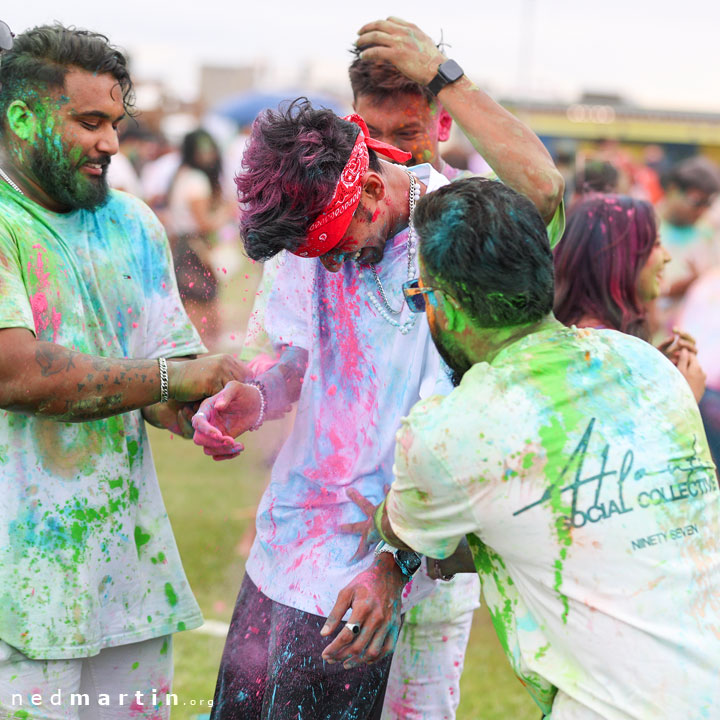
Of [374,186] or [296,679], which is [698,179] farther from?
[296,679]

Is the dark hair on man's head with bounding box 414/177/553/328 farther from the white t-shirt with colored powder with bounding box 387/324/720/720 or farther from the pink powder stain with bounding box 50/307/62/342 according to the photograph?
the pink powder stain with bounding box 50/307/62/342

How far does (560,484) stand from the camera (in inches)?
73.3

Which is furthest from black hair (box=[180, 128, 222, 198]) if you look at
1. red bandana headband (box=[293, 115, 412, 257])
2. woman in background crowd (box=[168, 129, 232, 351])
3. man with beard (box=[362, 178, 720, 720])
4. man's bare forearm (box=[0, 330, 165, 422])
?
man with beard (box=[362, 178, 720, 720])

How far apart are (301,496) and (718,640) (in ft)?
3.86

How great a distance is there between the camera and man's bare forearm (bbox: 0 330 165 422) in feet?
7.81

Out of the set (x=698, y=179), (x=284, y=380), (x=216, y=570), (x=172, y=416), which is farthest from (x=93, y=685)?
(x=698, y=179)

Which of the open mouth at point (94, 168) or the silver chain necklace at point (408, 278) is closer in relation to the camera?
the silver chain necklace at point (408, 278)

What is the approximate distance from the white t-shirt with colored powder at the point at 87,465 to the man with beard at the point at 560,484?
3.32 feet

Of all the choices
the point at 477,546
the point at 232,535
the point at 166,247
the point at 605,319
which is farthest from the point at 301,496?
the point at 232,535

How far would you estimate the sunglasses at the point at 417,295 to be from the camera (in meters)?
2.07

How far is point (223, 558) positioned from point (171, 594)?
8.64 feet

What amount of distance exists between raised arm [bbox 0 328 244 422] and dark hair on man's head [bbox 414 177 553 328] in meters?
0.91

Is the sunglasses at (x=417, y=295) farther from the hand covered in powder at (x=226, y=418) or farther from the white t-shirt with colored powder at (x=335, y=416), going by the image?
the hand covered in powder at (x=226, y=418)

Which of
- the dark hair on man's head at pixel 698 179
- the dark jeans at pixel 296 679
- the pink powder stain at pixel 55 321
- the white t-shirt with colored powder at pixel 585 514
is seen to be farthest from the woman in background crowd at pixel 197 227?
the dark hair on man's head at pixel 698 179
